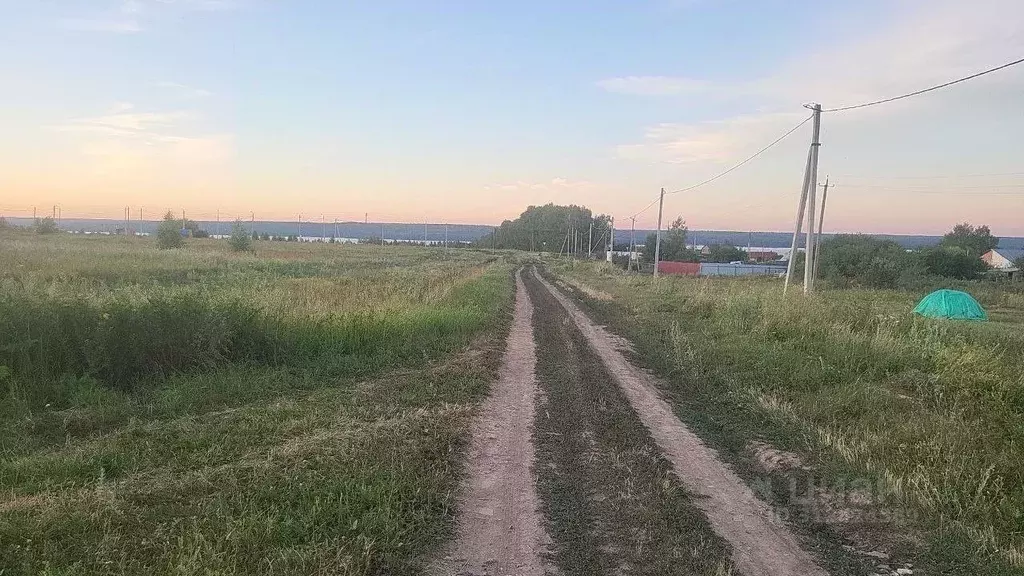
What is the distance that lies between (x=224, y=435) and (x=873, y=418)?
7.07 meters

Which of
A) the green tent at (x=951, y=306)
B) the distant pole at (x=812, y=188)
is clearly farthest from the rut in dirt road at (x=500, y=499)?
the green tent at (x=951, y=306)

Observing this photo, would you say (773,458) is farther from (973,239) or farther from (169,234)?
(973,239)

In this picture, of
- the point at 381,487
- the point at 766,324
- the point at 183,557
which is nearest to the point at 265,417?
the point at 381,487

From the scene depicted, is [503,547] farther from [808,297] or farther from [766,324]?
[808,297]

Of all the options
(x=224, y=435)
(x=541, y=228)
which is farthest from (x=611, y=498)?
(x=541, y=228)

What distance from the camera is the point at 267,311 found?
11.0 metres

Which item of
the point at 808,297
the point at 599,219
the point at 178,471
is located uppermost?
the point at 599,219

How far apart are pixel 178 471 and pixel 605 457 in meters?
3.81

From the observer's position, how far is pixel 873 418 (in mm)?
6898

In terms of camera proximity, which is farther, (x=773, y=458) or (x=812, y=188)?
(x=812, y=188)

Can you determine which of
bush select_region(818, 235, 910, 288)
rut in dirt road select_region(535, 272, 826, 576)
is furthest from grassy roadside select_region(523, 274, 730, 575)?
bush select_region(818, 235, 910, 288)

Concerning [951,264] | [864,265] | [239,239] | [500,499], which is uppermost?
[951,264]

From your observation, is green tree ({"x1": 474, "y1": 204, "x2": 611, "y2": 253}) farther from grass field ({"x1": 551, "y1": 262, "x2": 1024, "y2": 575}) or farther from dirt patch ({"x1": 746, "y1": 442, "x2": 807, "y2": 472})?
dirt patch ({"x1": 746, "y1": 442, "x2": 807, "y2": 472})

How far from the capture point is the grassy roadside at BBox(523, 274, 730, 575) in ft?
12.8
